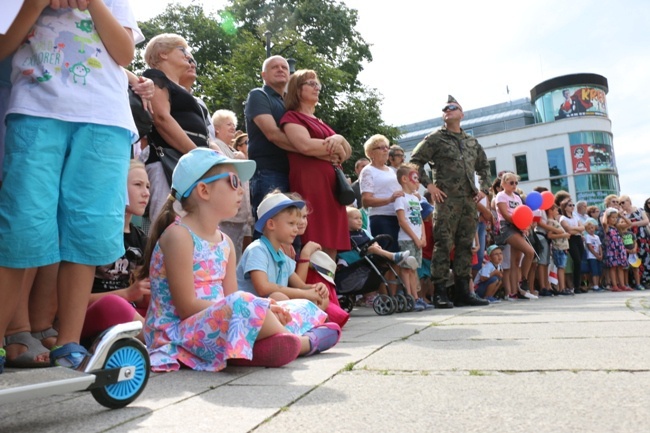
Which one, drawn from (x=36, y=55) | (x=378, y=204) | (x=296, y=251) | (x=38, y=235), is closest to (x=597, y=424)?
(x=38, y=235)

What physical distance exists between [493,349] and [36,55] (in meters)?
2.17

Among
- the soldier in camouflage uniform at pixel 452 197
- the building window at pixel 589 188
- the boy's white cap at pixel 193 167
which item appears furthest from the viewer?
the building window at pixel 589 188

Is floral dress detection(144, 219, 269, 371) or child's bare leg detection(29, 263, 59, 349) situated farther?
child's bare leg detection(29, 263, 59, 349)

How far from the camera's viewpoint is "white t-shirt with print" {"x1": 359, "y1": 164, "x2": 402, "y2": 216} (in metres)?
6.43

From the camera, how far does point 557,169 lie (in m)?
44.9

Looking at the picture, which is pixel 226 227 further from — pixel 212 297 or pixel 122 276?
pixel 212 297

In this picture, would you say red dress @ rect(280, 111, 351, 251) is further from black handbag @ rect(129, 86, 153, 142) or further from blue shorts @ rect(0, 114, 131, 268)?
blue shorts @ rect(0, 114, 131, 268)

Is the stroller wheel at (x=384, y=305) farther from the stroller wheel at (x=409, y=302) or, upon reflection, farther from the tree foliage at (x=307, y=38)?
the tree foliage at (x=307, y=38)

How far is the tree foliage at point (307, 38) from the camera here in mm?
24547

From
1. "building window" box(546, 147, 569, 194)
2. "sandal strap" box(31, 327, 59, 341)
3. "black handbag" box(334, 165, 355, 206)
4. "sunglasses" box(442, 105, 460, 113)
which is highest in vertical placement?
"building window" box(546, 147, 569, 194)

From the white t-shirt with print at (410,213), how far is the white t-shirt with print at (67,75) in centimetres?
434

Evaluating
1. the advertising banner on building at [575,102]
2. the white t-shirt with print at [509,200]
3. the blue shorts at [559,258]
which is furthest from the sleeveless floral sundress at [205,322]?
the advertising banner on building at [575,102]

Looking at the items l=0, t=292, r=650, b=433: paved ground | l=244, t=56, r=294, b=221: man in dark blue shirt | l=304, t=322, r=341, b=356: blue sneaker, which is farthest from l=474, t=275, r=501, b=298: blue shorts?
l=304, t=322, r=341, b=356: blue sneaker

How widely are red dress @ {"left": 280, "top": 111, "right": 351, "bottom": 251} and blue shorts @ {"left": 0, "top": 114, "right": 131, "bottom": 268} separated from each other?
229cm
